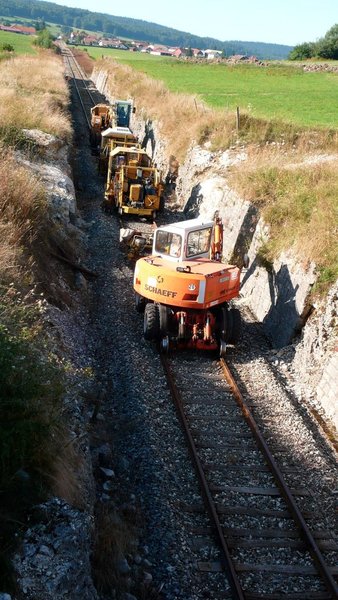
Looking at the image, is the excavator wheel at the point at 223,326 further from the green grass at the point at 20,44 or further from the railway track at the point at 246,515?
the green grass at the point at 20,44

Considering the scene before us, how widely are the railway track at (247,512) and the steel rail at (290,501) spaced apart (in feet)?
0.04

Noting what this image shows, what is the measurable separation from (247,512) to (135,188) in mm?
14389

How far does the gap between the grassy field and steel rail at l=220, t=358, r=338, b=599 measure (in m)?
17.6

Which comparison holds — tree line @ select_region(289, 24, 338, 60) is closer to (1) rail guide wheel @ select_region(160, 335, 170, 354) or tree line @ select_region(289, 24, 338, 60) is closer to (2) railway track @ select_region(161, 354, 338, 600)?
(1) rail guide wheel @ select_region(160, 335, 170, 354)

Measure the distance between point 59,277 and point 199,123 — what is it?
48.8ft

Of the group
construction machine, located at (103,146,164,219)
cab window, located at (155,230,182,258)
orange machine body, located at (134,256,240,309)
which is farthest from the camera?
construction machine, located at (103,146,164,219)

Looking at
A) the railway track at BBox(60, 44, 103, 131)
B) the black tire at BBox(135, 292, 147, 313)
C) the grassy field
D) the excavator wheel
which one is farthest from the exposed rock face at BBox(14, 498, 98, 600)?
the railway track at BBox(60, 44, 103, 131)

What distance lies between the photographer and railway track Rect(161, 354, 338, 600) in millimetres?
7141

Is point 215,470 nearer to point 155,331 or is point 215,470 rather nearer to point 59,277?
point 155,331

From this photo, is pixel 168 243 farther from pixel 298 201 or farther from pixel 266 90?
pixel 266 90

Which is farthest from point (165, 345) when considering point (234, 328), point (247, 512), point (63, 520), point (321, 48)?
point (321, 48)

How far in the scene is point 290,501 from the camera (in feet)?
27.2

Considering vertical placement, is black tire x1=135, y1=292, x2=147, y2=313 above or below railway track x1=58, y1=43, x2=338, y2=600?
above

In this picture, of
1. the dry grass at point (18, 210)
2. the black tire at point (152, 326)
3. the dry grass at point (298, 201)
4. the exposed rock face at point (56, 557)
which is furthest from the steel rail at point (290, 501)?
the dry grass at point (18, 210)
